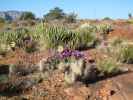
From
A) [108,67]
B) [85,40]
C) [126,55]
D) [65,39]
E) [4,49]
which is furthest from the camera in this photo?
[85,40]

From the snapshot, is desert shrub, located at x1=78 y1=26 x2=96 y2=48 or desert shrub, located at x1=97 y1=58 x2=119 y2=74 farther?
desert shrub, located at x1=78 y1=26 x2=96 y2=48

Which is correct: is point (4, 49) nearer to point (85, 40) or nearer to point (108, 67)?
point (85, 40)

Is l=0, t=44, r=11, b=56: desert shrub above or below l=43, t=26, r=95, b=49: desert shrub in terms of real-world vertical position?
below

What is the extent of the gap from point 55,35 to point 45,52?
147 cm

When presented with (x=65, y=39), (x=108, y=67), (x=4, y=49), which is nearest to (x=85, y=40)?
(x=65, y=39)

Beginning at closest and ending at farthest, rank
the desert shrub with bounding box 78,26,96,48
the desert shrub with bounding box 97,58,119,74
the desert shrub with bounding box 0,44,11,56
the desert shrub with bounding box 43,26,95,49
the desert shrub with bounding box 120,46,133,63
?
the desert shrub with bounding box 97,58,119,74 → the desert shrub with bounding box 120,46,133,63 → the desert shrub with bounding box 0,44,11,56 → the desert shrub with bounding box 43,26,95,49 → the desert shrub with bounding box 78,26,96,48

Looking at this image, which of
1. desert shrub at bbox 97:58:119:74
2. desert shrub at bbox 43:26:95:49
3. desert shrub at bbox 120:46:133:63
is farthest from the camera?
desert shrub at bbox 43:26:95:49

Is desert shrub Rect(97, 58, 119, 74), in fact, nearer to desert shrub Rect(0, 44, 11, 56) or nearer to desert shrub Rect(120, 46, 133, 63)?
desert shrub Rect(120, 46, 133, 63)

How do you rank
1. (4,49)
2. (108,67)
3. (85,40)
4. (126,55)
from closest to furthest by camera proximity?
(108,67) → (126,55) → (4,49) → (85,40)

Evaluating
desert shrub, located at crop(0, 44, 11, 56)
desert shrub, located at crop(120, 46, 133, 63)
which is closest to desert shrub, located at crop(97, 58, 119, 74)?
desert shrub, located at crop(120, 46, 133, 63)

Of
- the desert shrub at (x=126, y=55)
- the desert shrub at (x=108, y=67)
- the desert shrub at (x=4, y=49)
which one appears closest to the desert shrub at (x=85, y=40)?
the desert shrub at (x=126, y=55)

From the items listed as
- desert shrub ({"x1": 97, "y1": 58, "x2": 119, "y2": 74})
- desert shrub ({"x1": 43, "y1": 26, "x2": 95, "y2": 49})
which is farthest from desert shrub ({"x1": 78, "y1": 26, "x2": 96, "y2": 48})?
desert shrub ({"x1": 97, "y1": 58, "x2": 119, "y2": 74})

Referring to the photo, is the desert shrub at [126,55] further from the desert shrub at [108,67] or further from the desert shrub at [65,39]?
the desert shrub at [65,39]

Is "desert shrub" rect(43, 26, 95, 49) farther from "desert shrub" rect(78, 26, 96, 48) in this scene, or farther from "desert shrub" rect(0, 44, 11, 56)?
"desert shrub" rect(0, 44, 11, 56)
